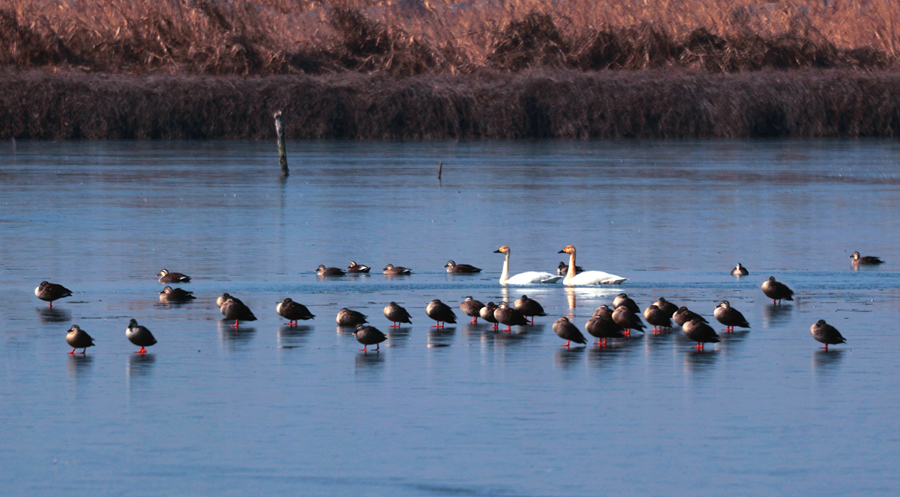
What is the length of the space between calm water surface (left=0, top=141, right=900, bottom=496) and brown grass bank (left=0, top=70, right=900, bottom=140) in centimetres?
3341

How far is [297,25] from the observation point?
87.2m

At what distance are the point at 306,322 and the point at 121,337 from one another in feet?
7.07

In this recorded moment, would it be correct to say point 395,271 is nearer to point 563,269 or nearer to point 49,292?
point 563,269

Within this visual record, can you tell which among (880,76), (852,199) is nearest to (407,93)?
(880,76)

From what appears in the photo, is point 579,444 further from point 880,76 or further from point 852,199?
point 880,76

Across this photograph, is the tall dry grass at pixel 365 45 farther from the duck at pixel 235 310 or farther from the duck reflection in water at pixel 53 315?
the duck at pixel 235 310

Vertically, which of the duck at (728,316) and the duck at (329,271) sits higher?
the duck at (728,316)

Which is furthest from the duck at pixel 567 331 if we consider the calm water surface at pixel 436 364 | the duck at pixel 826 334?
the duck at pixel 826 334

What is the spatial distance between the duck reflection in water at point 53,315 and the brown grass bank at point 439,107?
4865 cm

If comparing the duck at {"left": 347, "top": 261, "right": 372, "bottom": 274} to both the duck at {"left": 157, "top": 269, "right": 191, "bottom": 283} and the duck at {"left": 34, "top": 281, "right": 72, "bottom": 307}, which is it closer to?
the duck at {"left": 157, "top": 269, "right": 191, "bottom": 283}

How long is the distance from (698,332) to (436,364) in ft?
8.50

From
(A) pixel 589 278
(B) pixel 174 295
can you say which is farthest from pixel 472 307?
(B) pixel 174 295

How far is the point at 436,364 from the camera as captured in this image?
43.1 ft

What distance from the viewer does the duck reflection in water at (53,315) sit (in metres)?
15.8
